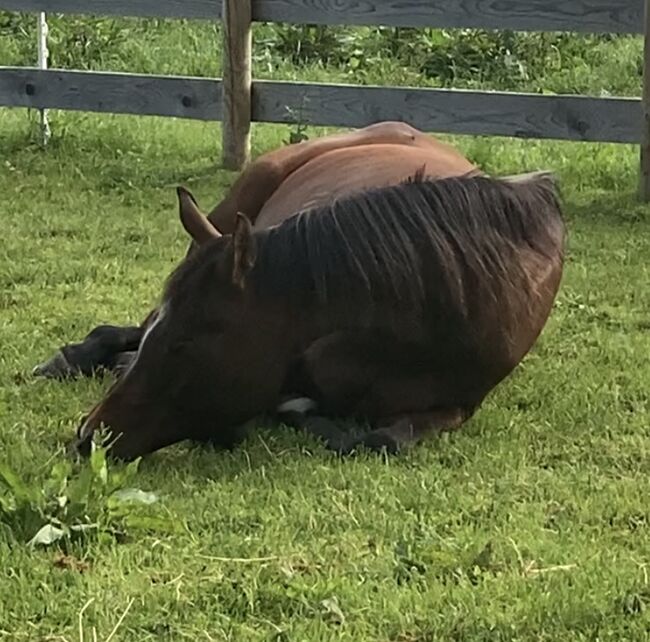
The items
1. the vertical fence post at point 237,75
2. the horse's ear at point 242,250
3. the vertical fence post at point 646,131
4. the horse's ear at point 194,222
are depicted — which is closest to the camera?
the horse's ear at point 242,250

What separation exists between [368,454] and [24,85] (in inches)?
229

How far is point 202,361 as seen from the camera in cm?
405

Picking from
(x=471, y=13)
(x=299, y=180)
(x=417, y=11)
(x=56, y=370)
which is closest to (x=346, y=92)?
(x=417, y=11)

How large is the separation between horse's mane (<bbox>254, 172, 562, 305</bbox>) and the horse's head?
4.2 inches

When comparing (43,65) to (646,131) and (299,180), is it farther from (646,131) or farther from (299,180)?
(299,180)

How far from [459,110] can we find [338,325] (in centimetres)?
434

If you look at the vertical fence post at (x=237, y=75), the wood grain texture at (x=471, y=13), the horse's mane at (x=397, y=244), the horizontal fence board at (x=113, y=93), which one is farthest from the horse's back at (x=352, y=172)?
the horizontal fence board at (x=113, y=93)

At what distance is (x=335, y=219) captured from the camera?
4.21 m

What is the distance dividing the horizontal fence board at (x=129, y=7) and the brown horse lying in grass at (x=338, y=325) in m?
4.81

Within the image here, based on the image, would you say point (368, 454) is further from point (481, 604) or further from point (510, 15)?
point (510, 15)

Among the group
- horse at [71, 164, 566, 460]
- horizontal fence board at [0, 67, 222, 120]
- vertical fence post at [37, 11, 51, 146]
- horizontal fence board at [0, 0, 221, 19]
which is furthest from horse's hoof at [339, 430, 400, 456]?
vertical fence post at [37, 11, 51, 146]

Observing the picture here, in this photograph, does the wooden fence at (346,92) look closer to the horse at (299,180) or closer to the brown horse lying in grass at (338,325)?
the horse at (299,180)

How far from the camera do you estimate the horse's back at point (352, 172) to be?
4.97 metres

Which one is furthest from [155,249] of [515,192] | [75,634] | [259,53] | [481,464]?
[259,53]
